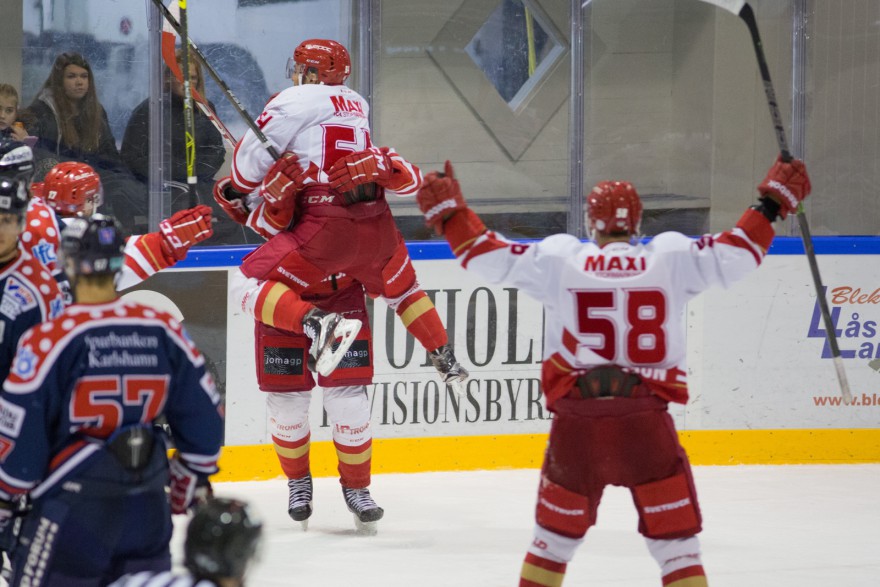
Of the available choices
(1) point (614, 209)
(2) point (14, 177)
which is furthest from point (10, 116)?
(1) point (614, 209)

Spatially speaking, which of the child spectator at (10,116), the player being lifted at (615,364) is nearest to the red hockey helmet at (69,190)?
the player being lifted at (615,364)

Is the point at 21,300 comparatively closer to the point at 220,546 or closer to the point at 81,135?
the point at 220,546

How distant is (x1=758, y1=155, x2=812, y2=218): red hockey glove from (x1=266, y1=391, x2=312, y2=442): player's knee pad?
80.6 inches

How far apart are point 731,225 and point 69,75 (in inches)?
118

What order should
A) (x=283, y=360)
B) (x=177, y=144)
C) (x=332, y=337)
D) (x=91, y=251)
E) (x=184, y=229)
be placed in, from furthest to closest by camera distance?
(x=177, y=144), (x=283, y=360), (x=332, y=337), (x=184, y=229), (x=91, y=251)

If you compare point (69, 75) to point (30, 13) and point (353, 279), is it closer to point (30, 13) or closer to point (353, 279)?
point (30, 13)

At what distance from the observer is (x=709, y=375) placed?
18.8ft

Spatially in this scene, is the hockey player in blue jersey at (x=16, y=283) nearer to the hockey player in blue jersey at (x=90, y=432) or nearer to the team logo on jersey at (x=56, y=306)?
the team logo on jersey at (x=56, y=306)

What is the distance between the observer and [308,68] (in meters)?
4.66

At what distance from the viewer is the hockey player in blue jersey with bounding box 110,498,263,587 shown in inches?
76.0

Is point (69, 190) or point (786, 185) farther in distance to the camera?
point (69, 190)

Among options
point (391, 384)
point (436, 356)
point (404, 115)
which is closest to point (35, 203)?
point (436, 356)

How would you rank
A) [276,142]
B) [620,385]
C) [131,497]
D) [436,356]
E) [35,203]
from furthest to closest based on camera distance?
[436,356] < [276,142] < [35,203] < [620,385] < [131,497]

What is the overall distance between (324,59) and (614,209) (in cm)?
177
